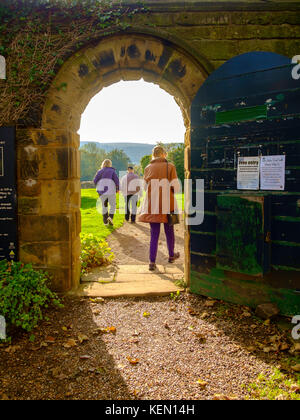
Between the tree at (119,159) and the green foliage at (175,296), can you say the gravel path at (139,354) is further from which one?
the tree at (119,159)

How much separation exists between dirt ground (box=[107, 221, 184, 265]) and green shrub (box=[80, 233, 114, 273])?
355 mm

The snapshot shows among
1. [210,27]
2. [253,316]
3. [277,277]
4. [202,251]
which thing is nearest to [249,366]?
[253,316]

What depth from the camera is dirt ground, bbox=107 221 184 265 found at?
19.2 feet

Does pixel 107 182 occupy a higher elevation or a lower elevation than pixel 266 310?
higher

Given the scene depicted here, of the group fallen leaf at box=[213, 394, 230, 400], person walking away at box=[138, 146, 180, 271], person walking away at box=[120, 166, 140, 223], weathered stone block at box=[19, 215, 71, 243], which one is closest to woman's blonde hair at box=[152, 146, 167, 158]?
person walking away at box=[138, 146, 180, 271]

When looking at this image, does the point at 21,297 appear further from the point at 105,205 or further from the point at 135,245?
the point at 105,205

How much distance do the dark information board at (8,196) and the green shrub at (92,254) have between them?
1.32 meters

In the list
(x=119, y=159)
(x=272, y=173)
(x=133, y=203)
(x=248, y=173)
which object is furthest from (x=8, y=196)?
(x=119, y=159)

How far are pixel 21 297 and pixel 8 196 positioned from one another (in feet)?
4.84

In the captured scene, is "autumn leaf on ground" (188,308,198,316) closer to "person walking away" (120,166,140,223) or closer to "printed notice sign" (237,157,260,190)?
"printed notice sign" (237,157,260,190)

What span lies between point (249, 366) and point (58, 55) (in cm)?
423

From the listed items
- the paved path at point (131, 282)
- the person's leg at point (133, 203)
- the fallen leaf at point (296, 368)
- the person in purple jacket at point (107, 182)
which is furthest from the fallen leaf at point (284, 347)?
the person's leg at point (133, 203)

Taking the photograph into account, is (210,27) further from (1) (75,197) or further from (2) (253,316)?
(2) (253,316)

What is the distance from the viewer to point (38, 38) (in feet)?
12.9
